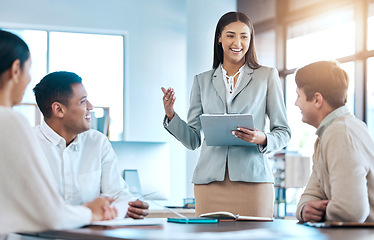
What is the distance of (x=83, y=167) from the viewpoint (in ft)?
7.48

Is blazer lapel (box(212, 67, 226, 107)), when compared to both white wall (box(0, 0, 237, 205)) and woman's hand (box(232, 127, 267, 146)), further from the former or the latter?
white wall (box(0, 0, 237, 205))

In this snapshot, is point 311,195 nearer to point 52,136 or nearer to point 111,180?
point 111,180

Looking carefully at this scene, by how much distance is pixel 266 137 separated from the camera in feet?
8.22

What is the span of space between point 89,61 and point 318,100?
6474 mm

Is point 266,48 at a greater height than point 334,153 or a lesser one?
greater

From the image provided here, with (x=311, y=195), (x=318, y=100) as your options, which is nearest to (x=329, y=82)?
(x=318, y=100)

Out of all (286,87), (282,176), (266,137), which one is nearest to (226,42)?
(266,137)

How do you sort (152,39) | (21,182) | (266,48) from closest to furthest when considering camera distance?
(21,182) < (266,48) < (152,39)

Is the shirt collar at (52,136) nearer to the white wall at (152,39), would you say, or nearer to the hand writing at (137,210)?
the hand writing at (137,210)

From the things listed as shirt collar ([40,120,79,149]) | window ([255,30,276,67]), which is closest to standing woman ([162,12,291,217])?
shirt collar ([40,120,79,149])

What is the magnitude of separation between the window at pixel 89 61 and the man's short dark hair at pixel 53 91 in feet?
18.8

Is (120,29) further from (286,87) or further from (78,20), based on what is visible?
(286,87)

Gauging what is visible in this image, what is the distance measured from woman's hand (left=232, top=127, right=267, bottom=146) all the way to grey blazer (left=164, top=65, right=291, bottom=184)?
0.05 meters

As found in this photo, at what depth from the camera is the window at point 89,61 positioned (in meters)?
7.99
